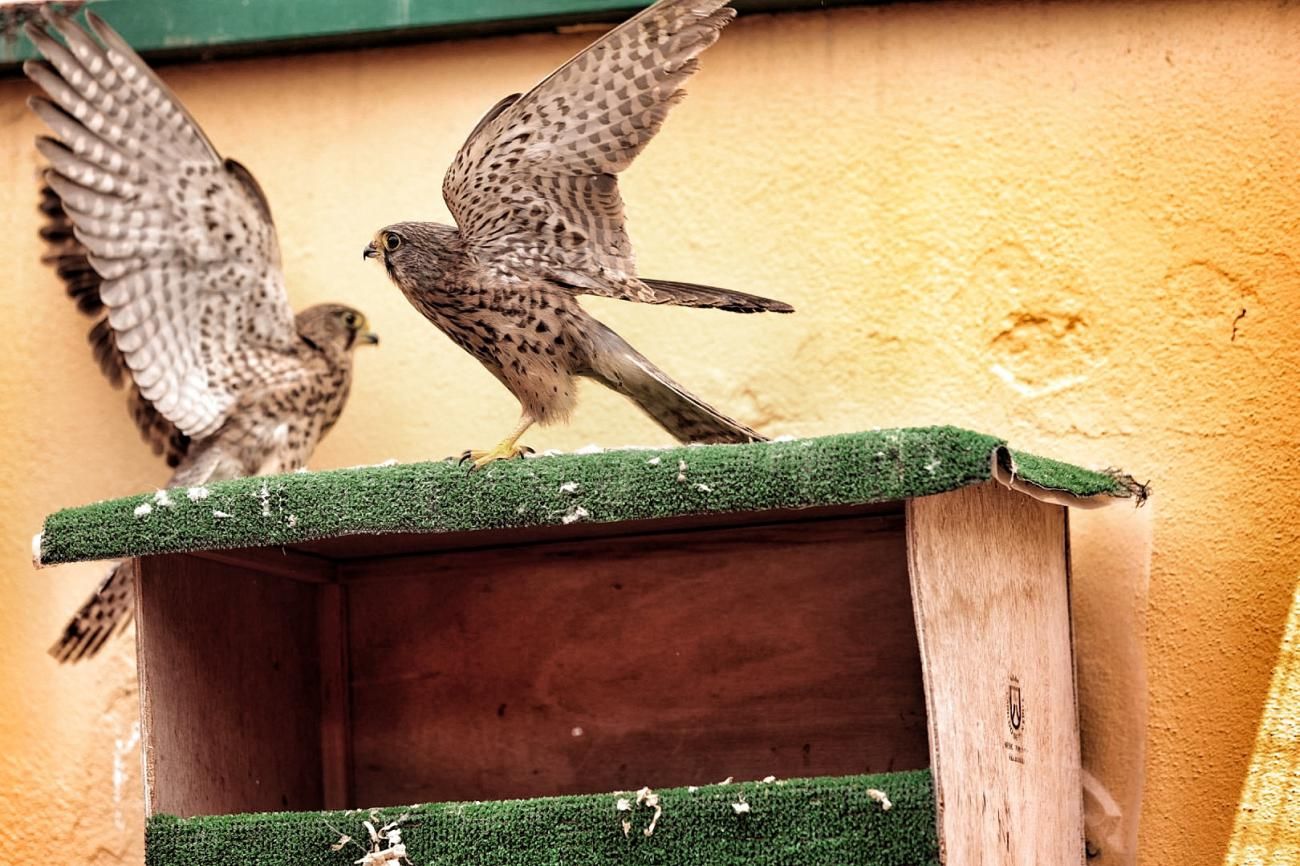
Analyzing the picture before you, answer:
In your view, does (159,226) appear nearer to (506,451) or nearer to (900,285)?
(506,451)

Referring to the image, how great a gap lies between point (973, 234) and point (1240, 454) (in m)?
0.51

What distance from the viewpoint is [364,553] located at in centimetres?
229

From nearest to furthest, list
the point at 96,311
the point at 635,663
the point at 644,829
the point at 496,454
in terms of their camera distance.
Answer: the point at 644,829 → the point at 496,454 → the point at 635,663 → the point at 96,311

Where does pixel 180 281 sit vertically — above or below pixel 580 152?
below

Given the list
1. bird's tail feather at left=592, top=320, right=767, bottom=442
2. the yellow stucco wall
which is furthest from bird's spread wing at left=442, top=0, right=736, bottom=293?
the yellow stucco wall

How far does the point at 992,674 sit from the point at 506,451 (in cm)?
71

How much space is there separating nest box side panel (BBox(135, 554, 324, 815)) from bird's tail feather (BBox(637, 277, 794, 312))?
70 centimetres

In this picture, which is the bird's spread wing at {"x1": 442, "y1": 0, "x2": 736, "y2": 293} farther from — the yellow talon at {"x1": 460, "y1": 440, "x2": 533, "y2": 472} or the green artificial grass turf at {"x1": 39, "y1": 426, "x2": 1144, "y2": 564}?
the green artificial grass turf at {"x1": 39, "y1": 426, "x2": 1144, "y2": 564}

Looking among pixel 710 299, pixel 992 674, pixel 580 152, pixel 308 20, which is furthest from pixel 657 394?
pixel 308 20

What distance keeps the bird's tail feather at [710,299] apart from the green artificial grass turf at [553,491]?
35 centimetres

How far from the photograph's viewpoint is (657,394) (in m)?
2.10

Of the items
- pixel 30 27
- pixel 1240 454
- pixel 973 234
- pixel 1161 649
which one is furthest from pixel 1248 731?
pixel 30 27

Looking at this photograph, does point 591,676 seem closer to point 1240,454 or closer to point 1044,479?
point 1044,479

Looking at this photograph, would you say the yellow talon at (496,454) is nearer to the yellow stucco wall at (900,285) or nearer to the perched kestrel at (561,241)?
the perched kestrel at (561,241)
